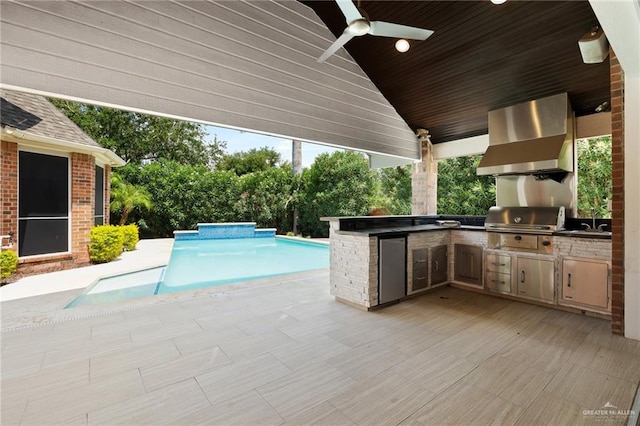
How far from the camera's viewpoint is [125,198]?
9898 mm

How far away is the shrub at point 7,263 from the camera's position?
4632 mm

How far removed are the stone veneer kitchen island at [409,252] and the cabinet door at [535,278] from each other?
0.23ft

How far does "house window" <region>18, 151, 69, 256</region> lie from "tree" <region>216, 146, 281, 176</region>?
1195 centimetres

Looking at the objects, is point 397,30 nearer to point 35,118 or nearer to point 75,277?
point 75,277

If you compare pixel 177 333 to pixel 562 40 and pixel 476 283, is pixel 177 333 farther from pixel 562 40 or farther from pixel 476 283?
pixel 562 40

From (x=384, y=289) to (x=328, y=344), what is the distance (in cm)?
133

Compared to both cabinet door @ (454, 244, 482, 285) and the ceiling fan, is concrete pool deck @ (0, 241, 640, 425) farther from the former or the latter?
the ceiling fan

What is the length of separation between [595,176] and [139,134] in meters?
17.9

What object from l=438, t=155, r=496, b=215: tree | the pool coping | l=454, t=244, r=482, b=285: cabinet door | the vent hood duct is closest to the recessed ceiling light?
the vent hood duct

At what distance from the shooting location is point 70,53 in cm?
287

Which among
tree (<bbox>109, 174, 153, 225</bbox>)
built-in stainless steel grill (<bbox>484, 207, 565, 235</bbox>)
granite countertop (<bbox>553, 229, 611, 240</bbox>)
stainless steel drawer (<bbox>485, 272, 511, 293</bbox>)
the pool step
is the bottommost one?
stainless steel drawer (<bbox>485, 272, 511, 293</bbox>)

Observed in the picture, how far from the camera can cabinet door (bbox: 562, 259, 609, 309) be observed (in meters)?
3.46

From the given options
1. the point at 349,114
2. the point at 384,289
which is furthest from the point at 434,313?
the point at 349,114

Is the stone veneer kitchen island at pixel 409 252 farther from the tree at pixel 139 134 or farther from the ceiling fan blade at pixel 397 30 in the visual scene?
the tree at pixel 139 134
